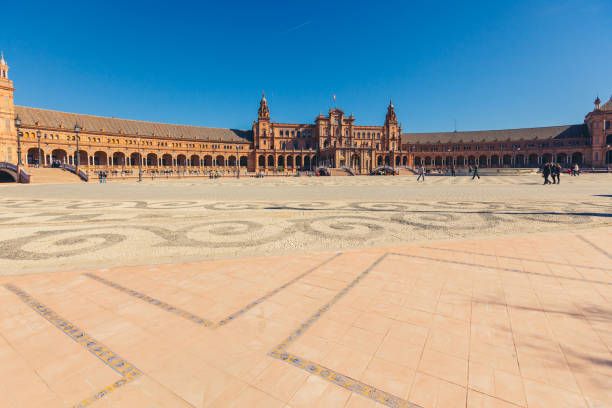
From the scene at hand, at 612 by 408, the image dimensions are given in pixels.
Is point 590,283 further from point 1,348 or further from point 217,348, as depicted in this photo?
point 1,348

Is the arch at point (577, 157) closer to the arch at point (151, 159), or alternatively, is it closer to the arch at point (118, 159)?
the arch at point (151, 159)

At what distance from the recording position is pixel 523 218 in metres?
8.51

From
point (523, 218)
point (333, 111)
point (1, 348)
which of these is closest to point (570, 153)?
point (333, 111)

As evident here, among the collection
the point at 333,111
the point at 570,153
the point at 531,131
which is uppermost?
the point at 333,111

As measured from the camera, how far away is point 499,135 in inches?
3575

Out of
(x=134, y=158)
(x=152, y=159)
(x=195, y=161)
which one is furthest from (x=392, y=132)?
(x=134, y=158)

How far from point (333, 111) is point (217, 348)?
91.1m

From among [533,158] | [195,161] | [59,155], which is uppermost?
[533,158]

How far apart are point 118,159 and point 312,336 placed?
273 ft

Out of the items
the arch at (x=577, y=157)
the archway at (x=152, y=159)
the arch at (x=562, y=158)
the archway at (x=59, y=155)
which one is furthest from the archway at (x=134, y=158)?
the arch at (x=577, y=157)

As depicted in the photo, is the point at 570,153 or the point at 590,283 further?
the point at 570,153

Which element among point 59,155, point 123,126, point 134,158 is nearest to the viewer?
point 59,155

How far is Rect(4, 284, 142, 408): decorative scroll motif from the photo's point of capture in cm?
204

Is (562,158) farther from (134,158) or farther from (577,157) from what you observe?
(134,158)
